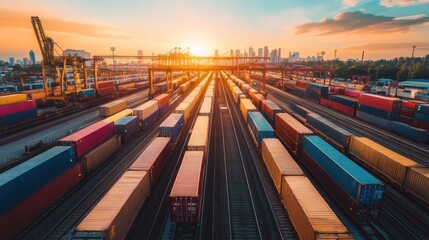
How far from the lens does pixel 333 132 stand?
115 ft

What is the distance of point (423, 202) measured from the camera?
2194 centimetres

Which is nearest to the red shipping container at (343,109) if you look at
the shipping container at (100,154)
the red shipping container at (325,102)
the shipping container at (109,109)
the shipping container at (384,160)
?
the red shipping container at (325,102)

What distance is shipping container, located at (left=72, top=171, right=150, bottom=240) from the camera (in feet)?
44.3

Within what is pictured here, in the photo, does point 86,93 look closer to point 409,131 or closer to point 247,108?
point 247,108

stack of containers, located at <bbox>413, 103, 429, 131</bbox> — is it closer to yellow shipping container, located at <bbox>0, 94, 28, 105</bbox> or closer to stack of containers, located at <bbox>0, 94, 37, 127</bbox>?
stack of containers, located at <bbox>0, 94, 37, 127</bbox>

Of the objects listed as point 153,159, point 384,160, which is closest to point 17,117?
point 153,159

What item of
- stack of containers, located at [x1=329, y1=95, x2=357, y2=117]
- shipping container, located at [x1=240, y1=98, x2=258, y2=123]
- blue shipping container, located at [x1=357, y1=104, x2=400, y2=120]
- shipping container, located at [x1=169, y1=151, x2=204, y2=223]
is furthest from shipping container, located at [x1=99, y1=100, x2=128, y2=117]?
stack of containers, located at [x1=329, y1=95, x2=357, y2=117]

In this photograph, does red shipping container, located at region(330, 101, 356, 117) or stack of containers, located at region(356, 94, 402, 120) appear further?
red shipping container, located at region(330, 101, 356, 117)

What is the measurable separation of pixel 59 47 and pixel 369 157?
76121 millimetres

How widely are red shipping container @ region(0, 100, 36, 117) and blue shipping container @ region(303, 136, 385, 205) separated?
178 ft

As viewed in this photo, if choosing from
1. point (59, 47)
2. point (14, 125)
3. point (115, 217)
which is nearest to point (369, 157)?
point (115, 217)

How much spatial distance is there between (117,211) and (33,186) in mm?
9487

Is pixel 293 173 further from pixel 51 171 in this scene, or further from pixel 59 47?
pixel 59 47

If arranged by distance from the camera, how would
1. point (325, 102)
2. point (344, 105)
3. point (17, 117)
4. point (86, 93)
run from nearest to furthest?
point (17, 117) → point (344, 105) → point (325, 102) → point (86, 93)
